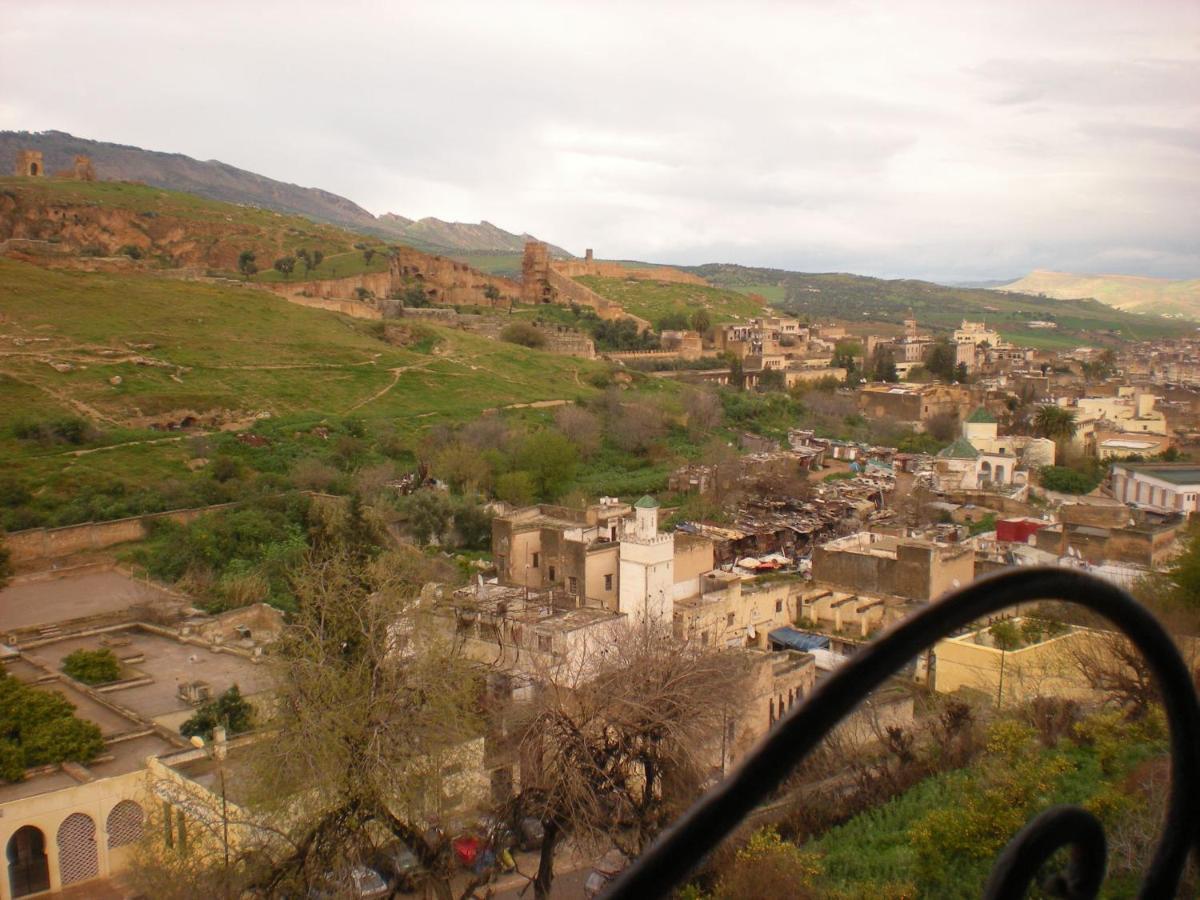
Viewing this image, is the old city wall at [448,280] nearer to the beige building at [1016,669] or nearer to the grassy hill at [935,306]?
the grassy hill at [935,306]

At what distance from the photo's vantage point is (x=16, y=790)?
982 cm

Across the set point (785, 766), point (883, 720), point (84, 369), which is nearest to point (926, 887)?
point (883, 720)

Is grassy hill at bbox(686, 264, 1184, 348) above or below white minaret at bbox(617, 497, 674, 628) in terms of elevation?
above

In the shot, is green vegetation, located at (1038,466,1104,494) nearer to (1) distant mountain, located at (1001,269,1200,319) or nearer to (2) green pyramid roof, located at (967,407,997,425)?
(2) green pyramid roof, located at (967,407,997,425)

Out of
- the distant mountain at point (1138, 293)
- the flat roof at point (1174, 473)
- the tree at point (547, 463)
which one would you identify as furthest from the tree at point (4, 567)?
the distant mountain at point (1138, 293)

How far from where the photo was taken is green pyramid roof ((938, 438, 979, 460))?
30362 millimetres

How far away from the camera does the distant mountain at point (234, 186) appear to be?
131500 millimetres

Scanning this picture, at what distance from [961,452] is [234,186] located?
14361cm

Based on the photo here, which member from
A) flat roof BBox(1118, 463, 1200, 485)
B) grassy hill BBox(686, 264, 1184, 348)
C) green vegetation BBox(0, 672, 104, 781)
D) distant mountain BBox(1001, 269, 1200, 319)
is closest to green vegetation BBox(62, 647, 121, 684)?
green vegetation BBox(0, 672, 104, 781)

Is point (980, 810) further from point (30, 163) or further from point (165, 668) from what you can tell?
point (30, 163)

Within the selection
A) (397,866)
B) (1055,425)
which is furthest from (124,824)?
(1055,425)

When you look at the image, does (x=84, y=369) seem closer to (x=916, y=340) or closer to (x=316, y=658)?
(x=316, y=658)

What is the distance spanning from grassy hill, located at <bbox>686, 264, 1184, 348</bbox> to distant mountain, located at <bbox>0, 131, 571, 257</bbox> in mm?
43763

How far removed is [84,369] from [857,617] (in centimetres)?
2517
